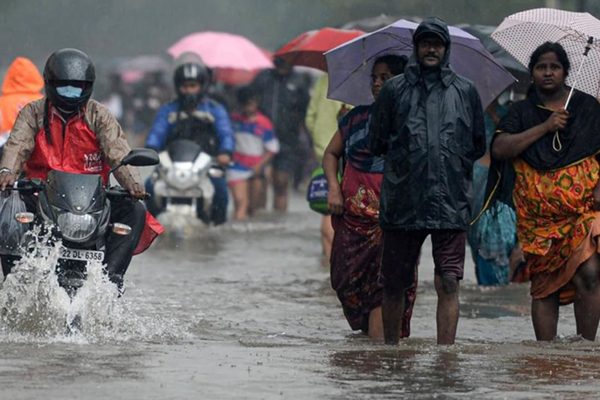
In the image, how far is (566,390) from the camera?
788 centimetres

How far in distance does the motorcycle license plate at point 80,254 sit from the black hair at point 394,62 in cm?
193

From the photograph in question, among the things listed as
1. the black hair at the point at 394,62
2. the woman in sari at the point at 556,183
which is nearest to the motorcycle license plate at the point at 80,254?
the black hair at the point at 394,62

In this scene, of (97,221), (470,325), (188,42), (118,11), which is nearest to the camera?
(97,221)

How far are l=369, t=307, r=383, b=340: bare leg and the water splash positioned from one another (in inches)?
51.0

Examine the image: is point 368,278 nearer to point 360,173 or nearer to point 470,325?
point 360,173

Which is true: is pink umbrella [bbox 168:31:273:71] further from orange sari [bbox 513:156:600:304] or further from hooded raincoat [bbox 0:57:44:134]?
orange sari [bbox 513:156:600:304]

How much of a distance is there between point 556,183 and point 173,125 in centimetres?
825

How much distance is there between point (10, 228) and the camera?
960 cm

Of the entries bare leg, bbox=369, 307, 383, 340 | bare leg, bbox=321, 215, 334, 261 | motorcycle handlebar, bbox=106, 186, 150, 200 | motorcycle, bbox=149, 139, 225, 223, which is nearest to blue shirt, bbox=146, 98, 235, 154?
motorcycle, bbox=149, 139, 225, 223

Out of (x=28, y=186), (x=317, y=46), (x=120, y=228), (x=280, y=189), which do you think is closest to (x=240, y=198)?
(x=280, y=189)

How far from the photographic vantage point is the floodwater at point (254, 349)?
7.80 meters

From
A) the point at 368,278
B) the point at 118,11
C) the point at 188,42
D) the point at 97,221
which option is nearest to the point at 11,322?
the point at 97,221

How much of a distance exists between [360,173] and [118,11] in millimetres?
64232

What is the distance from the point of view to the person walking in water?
9.00m
